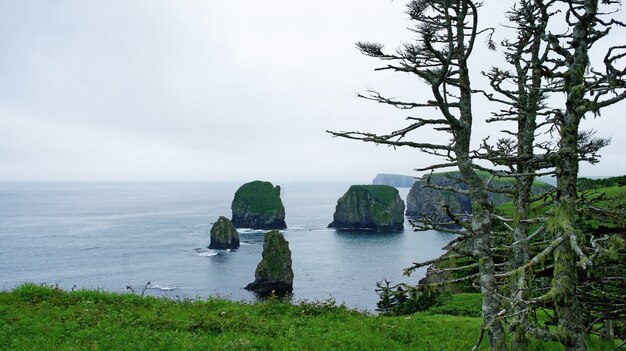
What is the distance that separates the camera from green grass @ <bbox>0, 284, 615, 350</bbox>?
12.4 m

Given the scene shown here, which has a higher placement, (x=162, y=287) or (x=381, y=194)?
→ (x=381, y=194)

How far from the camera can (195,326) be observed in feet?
47.4

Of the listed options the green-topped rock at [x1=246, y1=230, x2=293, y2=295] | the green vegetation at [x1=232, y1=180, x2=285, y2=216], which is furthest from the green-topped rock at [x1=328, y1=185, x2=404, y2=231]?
the green-topped rock at [x1=246, y1=230, x2=293, y2=295]

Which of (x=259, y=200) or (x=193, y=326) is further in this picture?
(x=259, y=200)

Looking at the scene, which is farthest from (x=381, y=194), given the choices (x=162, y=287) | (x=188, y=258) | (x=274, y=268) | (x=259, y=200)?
(x=162, y=287)

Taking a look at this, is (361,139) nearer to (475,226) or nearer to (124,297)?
(475,226)

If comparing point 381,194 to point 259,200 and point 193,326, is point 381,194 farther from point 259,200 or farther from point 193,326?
point 193,326

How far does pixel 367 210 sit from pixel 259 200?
43.2m

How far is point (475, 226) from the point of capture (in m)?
9.33

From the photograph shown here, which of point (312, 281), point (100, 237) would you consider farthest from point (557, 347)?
point (100, 237)

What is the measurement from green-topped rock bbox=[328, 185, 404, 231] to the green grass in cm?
14430

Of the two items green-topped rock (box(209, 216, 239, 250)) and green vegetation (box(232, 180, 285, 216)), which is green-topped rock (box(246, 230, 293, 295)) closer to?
green-topped rock (box(209, 216, 239, 250))

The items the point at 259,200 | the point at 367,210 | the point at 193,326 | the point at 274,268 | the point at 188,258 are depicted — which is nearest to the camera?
the point at 193,326

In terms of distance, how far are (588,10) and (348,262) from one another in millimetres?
93541
